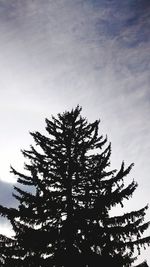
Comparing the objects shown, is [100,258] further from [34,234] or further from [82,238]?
[34,234]

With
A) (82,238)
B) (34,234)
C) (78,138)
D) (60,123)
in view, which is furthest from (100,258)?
(60,123)

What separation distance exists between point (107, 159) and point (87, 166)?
106cm

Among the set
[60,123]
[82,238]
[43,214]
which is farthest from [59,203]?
[60,123]

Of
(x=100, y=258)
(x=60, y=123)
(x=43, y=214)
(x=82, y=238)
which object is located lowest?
(x=100, y=258)

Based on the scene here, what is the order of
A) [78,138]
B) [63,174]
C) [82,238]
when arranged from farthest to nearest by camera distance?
[78,138]
[63,174]
[82,238]

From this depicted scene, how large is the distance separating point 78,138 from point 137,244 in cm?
657

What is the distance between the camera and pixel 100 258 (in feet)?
35.9

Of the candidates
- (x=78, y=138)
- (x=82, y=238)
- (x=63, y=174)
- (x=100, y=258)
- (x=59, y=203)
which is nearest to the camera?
(x=100, y=258)

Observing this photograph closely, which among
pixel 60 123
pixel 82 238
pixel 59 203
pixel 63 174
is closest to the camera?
pixel 82 238

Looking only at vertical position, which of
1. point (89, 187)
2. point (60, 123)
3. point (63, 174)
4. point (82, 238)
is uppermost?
point (60, 123)

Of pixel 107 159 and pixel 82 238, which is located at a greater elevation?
pixel 107 159

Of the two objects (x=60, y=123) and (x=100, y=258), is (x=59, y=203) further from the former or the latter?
(x=60, y=123)

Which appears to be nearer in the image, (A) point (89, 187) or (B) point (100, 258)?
(B) point (100, 258)

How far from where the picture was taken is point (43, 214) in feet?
40.0
